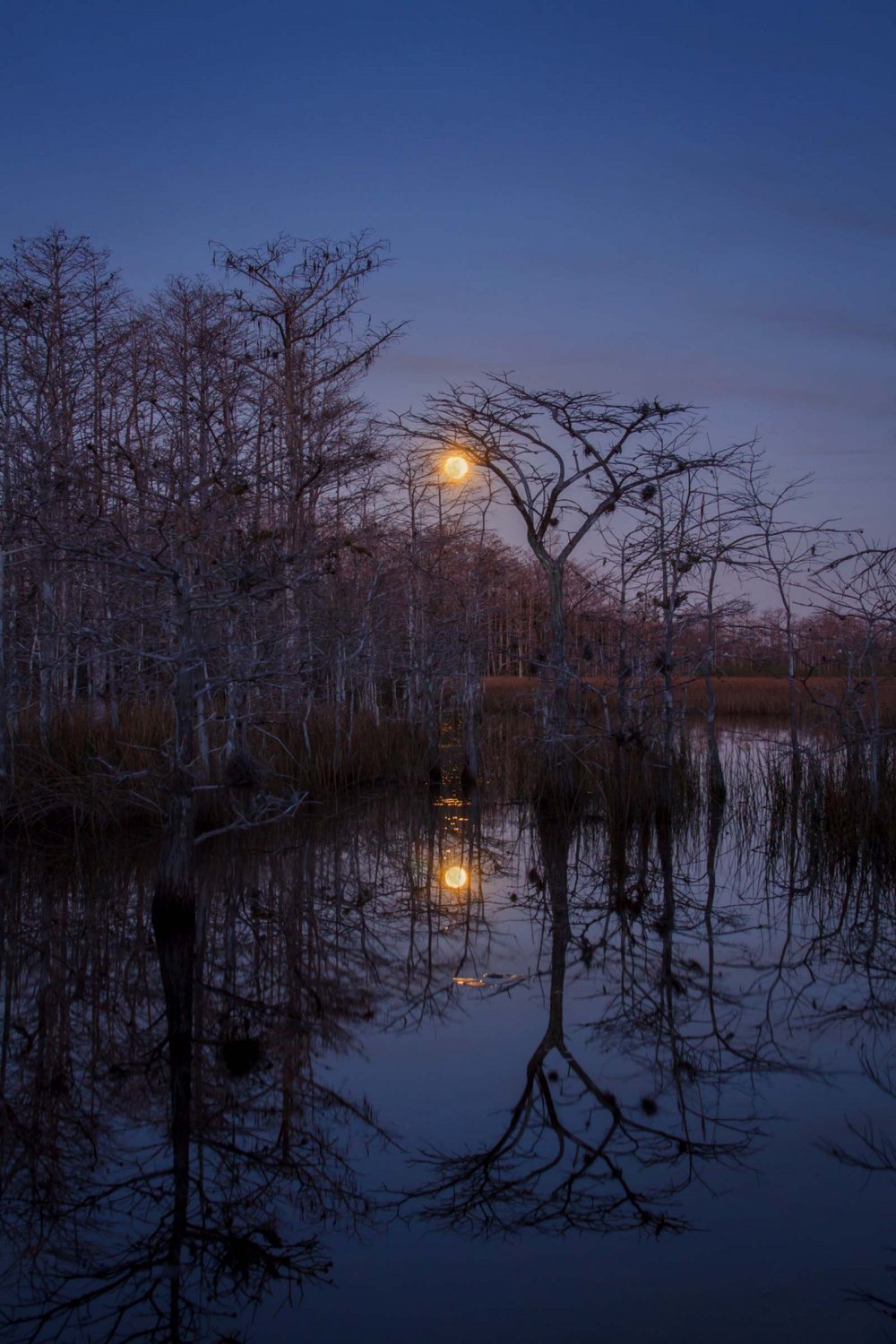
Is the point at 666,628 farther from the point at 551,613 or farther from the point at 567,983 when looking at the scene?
the point at 567,983

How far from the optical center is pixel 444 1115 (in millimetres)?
4219

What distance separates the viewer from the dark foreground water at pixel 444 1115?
2988 millimetres

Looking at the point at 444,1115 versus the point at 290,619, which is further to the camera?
the point at 290,619

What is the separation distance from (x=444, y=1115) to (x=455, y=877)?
4626 mm

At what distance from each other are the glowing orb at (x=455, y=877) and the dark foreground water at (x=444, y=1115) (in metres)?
0.52

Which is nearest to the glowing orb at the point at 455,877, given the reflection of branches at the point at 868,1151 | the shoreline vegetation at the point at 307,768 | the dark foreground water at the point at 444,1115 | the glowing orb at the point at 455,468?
the dark foreground water at the point at 444,1115

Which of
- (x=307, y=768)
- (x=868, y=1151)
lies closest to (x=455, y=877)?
(x=307, y=768)

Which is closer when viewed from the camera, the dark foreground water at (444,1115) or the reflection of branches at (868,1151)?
the dark foreground water at (444,1115)

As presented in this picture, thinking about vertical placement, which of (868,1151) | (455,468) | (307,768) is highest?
(455,468)

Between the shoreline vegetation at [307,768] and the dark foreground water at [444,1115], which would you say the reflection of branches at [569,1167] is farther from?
the shoreline vegetation at [307,768]

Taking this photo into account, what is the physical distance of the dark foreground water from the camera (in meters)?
2.99

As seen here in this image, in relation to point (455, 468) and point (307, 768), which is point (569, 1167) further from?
point (455, 468)

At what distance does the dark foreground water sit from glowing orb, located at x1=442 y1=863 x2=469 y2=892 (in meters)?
0.52

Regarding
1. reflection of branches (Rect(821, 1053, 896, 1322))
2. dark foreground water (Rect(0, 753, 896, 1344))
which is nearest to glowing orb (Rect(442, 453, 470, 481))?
dark foreground water (Rect(0, 753, 896, 1344))
